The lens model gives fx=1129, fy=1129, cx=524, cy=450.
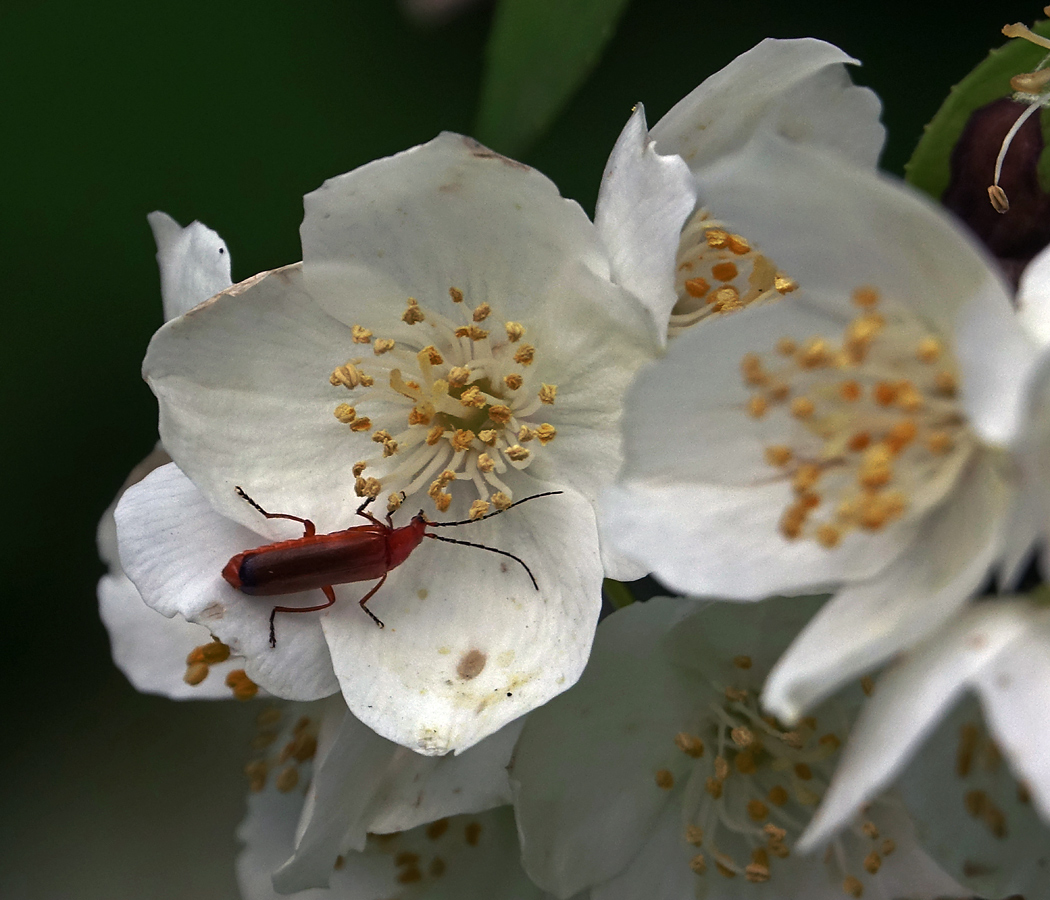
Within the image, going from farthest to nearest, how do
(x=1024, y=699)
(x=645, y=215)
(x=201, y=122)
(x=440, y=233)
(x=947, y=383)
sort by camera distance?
(x=201, y=122) → (x=440, y=233) → (x=645, y=215) → (x=947, y=383) → (x=1024, y=699)

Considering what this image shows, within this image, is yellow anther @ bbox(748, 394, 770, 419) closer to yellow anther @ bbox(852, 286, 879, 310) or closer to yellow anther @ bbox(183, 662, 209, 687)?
yellow anther @ bbox(852, 286, 879, 310)

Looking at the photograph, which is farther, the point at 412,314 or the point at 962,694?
the point at 412,314

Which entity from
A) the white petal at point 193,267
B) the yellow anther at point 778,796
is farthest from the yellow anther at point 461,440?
the yellow anther at point 778,796

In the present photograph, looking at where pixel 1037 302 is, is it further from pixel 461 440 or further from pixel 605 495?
pixel 461 440

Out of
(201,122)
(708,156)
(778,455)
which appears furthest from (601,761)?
(201,122)

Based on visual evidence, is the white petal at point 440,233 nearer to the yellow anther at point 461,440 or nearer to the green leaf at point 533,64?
the yellow anther at point 461,440

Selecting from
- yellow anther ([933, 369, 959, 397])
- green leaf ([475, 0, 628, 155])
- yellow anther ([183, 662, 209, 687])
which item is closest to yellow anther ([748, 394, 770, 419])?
yellow anther ([933, 369, 959, 397])

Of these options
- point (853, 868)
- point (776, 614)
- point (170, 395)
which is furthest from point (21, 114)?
point (853, 868)
